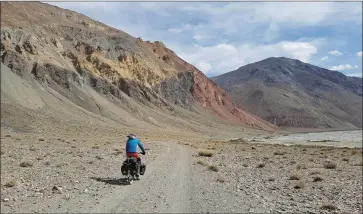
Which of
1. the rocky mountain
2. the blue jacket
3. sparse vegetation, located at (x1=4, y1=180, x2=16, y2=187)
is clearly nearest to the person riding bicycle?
the blue jacket

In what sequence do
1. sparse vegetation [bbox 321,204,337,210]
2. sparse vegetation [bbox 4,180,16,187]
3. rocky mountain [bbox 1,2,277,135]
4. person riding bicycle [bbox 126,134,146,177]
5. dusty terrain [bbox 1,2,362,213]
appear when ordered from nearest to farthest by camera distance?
1. sparse vegetation [bbox 321,204,337,210]
2. dusty terrain [bbox 1,2,362,213]
3. sparse vegetation [bbox 4,180,16,187]
4. person riding bicycle [bbox 126,134,146,177]
5. rocky mountain [bbox 1,2,277,135]

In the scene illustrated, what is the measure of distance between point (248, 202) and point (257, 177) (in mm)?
8085

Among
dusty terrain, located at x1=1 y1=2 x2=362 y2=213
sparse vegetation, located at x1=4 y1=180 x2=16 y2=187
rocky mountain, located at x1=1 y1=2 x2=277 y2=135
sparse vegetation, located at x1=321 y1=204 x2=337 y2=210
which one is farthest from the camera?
rocky mountain, located at x1=1 y1=2 x2=277 y2=135

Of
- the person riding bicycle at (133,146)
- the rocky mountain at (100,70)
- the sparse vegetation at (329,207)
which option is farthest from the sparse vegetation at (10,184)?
the rocky mountain at (100,70)

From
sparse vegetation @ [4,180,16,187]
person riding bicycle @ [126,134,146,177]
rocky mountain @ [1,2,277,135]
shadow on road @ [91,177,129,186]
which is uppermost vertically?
rocky mountain @ [1,2,277,135]

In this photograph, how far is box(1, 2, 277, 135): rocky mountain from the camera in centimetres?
10325

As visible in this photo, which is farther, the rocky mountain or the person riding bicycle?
the rocky mountain

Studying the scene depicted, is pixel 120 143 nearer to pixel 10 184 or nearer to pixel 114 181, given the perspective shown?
pixel 114 181

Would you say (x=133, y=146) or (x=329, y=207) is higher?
(x=133, y=146)

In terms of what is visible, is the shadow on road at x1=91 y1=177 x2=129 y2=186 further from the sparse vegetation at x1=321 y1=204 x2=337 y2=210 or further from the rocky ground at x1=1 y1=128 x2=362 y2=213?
the sparse vegetation at x1=321 y1=204 x2=337 y2=210

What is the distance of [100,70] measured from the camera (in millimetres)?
130750

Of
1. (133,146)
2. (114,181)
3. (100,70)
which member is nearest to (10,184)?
(114,181)

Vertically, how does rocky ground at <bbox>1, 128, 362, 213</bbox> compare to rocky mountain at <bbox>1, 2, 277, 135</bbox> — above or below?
below

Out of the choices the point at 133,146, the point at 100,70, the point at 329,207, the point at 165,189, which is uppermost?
the point at 100,70
